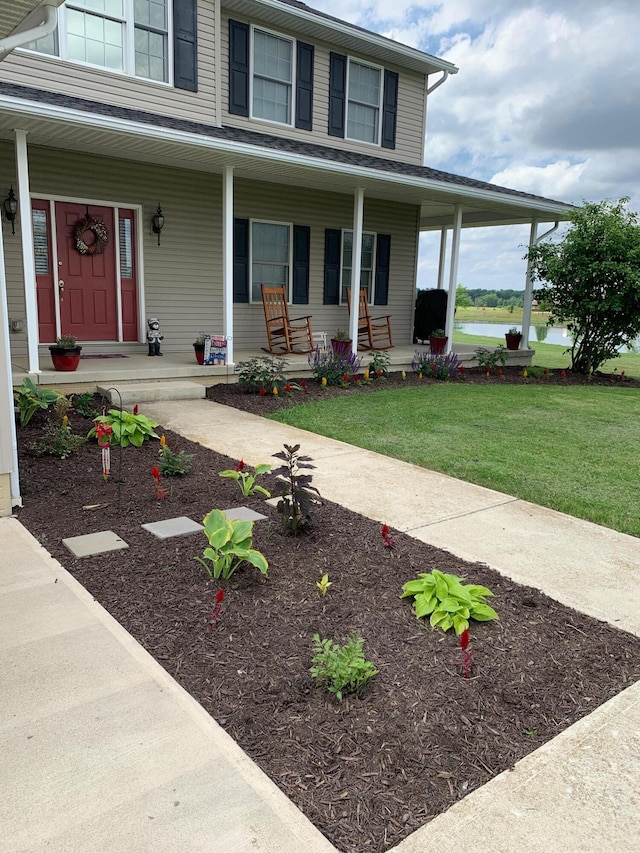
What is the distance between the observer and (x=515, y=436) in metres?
6.05

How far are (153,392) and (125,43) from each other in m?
4.60

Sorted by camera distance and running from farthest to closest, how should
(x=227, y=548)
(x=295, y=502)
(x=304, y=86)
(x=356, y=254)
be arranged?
(x=304, y=86) → (x=356, y=254) → (x=295, y=502) → (x=227, y=548)

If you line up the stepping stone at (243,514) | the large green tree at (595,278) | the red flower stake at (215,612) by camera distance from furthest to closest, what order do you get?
1. the large green tree at (595,278)
2. the stepping stone at (243,514)
3. the red flower stake at (215,612)

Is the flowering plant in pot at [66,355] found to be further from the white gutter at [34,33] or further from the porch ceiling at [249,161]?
the white gutter at [34,33]

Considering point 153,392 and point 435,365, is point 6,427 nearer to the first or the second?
point 153,392

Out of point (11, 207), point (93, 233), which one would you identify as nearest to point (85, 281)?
point (93, 233)

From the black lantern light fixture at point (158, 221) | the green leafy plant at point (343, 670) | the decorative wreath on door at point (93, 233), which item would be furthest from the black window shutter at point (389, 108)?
the green leafy plant at point (343, 670)

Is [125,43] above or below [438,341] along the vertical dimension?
above

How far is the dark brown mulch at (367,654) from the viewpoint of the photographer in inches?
67.4

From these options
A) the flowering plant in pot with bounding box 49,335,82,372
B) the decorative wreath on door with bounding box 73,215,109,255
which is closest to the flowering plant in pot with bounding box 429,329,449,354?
the decorative wreath on door with bounding box 73,215,109,255

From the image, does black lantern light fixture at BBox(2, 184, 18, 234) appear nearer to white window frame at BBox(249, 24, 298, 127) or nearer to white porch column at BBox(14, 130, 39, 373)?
white porch column at BBox(14, 130, 39, 373)

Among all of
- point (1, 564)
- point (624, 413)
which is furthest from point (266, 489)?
point (624, 413)

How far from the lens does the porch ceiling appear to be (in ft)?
20.5

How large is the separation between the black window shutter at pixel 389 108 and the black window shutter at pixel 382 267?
1639 millimetres
